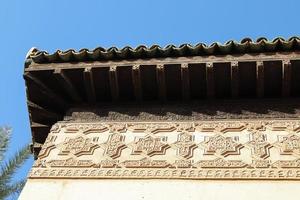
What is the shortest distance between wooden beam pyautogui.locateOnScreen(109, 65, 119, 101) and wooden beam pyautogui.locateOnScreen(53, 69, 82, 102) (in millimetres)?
300

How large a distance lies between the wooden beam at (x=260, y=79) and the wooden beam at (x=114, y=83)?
1102 mm

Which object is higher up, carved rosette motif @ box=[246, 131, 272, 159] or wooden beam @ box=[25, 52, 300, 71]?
wooden beam @ box=[25, 52, 300, 71]

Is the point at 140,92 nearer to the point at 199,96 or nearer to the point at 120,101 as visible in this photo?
the point at 120,101

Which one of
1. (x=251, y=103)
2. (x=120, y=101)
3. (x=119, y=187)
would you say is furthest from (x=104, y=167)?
(x=251, y=103)

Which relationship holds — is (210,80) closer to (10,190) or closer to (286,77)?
(286,77)

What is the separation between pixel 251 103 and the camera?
13.8 ft

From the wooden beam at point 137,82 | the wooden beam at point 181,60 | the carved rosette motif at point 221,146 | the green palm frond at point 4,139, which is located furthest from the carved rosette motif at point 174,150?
the green palm frond at point 4,139

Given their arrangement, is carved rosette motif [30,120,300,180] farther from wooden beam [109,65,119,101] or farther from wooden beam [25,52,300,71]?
wooden beam [25,52,300,71]

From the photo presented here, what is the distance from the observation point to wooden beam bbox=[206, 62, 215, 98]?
4.14 metres

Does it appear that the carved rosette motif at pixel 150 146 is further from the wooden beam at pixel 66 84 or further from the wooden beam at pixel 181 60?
the wooden beam at pixel 66 84

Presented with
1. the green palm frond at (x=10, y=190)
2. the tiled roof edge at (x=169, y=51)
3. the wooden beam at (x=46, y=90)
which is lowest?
the green palm frond at (x=10, y=190)

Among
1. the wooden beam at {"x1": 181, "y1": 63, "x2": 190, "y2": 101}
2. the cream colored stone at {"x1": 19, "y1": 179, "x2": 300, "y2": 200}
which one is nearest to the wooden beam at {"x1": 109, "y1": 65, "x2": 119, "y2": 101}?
the wooden beam at {"x1": 181, "y1": 63, "x2": 190, "y2": 101}

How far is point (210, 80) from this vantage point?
4.18 metres

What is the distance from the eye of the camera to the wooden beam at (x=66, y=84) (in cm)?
430
